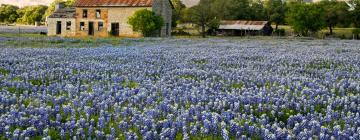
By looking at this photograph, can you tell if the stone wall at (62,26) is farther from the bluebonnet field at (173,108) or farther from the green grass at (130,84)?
the green grass at (130,84)

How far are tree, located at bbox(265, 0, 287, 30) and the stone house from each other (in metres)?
43.1

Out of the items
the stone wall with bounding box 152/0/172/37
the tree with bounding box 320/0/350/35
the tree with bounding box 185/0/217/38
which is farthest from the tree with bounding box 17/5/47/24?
the tree with bounding box 320/0/350/35

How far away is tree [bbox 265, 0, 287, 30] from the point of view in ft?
364

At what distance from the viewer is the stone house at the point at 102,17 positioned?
6944 cm

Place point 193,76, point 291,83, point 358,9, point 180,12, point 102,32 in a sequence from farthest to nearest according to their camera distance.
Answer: point 180,12, point 358,9, point 102,32, point 193,76, point 291,83

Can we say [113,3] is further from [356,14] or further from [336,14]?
[356,14]

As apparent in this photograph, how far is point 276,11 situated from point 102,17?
180 feet

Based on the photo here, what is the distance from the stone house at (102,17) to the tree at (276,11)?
4306cm

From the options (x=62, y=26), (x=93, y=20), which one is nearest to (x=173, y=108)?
(x=93, y=20)

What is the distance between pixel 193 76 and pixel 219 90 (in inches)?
111

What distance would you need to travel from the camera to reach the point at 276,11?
113375 mm

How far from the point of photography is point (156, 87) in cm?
940

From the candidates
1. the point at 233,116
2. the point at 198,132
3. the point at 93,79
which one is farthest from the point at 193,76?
the point at 198,132

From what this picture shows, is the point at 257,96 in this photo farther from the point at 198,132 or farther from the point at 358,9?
the point at 358,9
